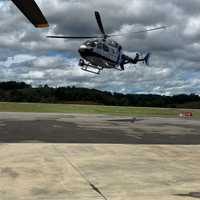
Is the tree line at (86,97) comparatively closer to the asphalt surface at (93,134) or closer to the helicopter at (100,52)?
the helicopter at (100,52)

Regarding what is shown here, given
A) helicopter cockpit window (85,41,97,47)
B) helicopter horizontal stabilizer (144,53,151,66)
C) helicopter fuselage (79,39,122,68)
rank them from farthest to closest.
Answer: helicopter horizontal stabilizer (144,53,151,66) < helicopter cockpit window (85,41,97,47) < helicopter fuselage (79,39,122,68)

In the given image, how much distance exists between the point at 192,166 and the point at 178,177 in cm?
187

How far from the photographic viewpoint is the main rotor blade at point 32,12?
4.52 m

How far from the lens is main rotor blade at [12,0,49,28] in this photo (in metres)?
4.52

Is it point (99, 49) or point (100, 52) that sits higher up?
point (99, 49)

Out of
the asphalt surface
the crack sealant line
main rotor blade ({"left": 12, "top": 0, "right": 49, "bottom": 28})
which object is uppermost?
main rotor blade ({"left": 12, "top": 0, "right": 49, "bottom": 28})

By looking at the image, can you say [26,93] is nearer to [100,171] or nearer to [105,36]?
[105,36]

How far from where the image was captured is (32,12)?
4.77m

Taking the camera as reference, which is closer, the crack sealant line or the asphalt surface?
the crack sealant line

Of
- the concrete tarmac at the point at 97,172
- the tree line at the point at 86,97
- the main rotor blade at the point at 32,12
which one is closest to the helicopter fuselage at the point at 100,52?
the concrete tarmac at the point at 97,172

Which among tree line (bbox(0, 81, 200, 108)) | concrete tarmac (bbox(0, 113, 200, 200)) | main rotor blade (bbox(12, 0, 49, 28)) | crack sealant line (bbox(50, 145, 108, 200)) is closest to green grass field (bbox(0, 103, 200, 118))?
concrete tarmac (bbox(0, 113, 200, 200))

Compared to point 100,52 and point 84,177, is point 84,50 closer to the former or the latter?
point 100,52

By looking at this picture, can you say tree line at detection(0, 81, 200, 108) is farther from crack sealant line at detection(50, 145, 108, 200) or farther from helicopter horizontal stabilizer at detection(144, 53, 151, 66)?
crack sealant line at detection(50, 145, 108, 200)

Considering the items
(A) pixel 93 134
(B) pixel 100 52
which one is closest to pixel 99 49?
(B) pixel 100 52
